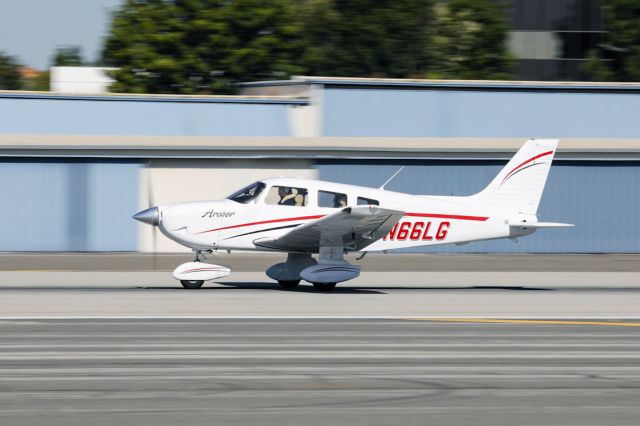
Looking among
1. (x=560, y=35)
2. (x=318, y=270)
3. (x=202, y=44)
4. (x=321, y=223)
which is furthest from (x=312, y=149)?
(x=202, y=44)

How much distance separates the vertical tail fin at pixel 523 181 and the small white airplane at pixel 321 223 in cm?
2

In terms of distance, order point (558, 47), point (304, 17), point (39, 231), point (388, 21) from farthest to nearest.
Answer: point (304, 17), point (388, 21), point (558, 47), point (39, 231)

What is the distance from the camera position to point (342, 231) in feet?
64.1

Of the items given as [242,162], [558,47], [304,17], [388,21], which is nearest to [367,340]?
[242,162]

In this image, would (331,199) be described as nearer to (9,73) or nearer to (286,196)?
(286,196)

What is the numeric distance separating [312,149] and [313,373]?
728 inches

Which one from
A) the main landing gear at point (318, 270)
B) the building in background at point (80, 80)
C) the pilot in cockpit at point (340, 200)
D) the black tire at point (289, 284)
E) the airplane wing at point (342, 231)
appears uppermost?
the building in background at point (80, 80)

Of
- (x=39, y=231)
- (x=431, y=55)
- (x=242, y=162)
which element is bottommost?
(x=39, y=231)

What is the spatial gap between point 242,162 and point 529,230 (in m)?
10.3

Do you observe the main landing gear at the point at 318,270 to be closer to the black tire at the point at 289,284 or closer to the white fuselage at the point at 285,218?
the black tire at the point at 289,284

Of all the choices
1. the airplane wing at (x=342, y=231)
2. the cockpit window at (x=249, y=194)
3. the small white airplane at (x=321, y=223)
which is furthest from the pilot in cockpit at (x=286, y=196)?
the airplane wing at (x=342, y=231)

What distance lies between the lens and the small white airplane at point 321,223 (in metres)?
19.5

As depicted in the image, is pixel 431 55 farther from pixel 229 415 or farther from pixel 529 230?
pixel 229 415

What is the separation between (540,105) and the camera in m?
30.5
